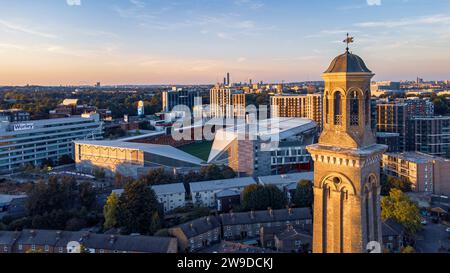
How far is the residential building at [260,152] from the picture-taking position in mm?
24062

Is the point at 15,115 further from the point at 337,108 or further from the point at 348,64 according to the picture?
the point at 348,64

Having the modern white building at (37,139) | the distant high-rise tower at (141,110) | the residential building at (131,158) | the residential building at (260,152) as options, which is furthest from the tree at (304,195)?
the distant high-rise tower at (141,110)

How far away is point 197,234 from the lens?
47.7 feet

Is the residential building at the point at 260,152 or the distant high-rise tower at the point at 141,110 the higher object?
the distant high-rise tower at the point at 141,110

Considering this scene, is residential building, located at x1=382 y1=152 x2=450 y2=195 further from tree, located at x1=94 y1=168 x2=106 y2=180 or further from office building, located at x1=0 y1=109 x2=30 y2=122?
office building, located at x1=0 y1=109 x2=30 y2=122

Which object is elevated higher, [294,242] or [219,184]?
[219,184]

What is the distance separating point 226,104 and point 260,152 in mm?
33784

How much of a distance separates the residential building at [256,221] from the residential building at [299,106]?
2482 centimetres

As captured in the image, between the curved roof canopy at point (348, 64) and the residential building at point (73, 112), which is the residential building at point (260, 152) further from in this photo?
the residential building at point (73, 112)

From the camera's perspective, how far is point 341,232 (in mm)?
5688

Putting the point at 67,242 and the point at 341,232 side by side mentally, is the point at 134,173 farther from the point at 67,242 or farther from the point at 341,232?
the point at 341,232

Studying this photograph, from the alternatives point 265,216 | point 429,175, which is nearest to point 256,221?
point 265,216
